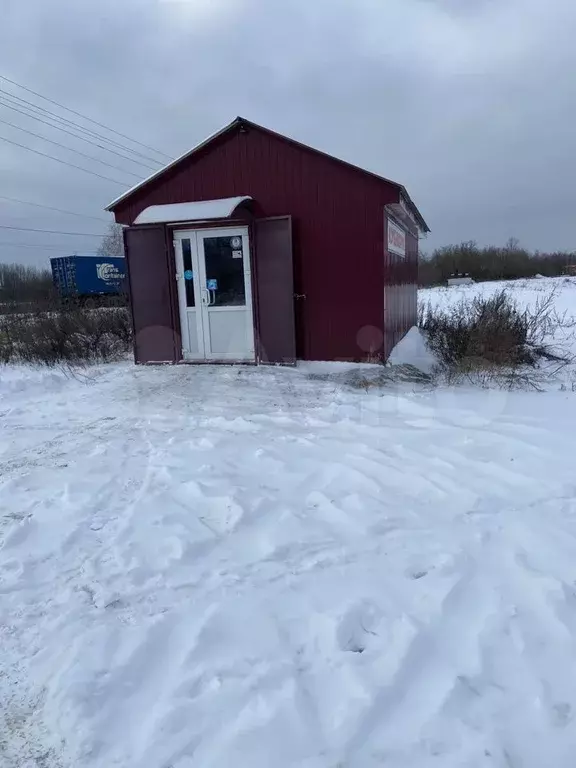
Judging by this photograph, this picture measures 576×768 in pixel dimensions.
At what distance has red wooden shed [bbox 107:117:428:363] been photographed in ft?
27.5

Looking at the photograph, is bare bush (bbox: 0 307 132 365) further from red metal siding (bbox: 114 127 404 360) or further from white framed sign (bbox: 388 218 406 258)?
white framed sign (bbox: 388 218 406 258)

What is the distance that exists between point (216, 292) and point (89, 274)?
75.5ft

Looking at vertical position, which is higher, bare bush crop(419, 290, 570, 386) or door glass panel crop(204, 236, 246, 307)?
door glass panel crop(204, 236, 246, 307)

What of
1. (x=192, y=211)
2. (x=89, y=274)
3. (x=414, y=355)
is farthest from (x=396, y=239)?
(x=89, y=274)

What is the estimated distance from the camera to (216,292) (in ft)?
29.8

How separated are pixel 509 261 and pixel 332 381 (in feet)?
132

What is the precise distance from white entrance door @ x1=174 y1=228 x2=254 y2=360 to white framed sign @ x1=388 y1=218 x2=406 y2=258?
2.45 metres

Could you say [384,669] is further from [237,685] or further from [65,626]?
[65,626]

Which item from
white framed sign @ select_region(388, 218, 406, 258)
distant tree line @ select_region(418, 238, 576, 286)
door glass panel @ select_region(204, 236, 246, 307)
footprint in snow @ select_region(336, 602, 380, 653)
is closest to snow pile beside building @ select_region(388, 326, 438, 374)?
white framed sign @ select_region(388, 218, 406, 258)

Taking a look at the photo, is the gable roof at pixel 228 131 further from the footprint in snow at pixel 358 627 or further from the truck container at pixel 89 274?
the truck container at pixel 89 274

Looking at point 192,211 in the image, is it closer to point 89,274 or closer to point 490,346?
point 490,346

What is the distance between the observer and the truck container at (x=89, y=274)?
2878 centimetres

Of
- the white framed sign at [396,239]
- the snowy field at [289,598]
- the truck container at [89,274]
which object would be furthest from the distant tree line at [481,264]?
the snowy field at [289,598]

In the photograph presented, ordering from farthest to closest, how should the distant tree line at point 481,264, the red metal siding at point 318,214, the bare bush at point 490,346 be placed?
the distant tree line at point 481,264 → the red metal siding at point 318,214 → the bare bush at point 490,346
